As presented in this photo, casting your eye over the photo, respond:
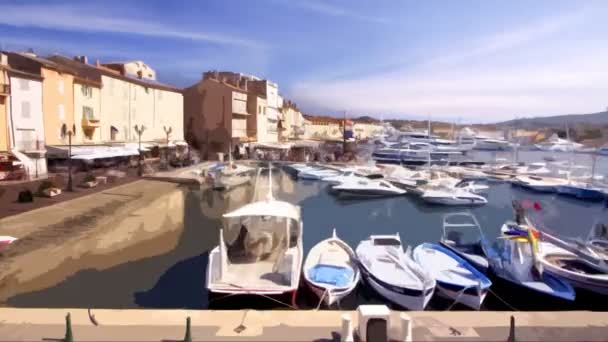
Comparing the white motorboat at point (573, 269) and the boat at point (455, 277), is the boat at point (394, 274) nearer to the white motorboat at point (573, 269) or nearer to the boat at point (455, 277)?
the boat at point (455, 277)

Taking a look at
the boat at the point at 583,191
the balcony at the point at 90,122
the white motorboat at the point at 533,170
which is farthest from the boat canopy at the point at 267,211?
A: the white motorboat at the point at 533,170

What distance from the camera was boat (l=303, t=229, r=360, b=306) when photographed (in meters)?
12.8

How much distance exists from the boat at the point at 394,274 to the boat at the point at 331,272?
53 centimetres

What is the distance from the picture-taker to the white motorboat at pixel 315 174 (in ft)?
168

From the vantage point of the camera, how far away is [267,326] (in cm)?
903

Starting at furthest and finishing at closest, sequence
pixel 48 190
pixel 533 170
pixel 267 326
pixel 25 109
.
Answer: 1. pixel 533 170
2. pixel 25 109
3. pixel 48 190
4. pixel 267 326

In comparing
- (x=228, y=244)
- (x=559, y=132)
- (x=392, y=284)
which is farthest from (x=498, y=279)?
(x=559, y=132)

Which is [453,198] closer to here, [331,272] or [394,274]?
[394,274]

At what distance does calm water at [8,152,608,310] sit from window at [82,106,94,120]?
Result: 566 inches

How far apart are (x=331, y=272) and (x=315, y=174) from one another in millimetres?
37699

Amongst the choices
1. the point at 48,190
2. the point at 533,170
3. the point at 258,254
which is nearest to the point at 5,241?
the point at 258,254

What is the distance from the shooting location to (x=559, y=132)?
13012 cm

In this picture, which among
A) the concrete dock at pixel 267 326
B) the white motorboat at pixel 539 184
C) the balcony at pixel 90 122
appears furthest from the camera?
the white motorboat at pixel 539 184

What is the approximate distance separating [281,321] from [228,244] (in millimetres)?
6463
